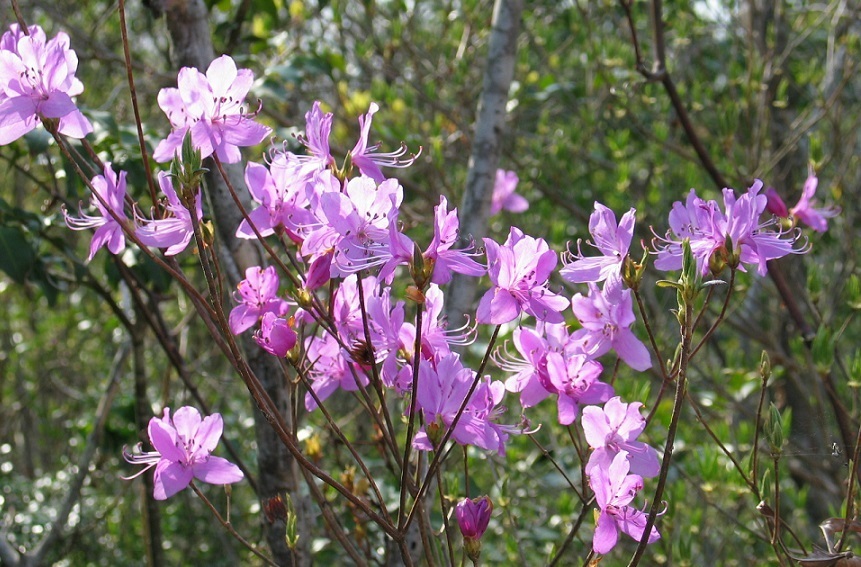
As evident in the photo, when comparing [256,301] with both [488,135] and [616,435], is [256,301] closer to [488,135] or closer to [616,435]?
[616,435]

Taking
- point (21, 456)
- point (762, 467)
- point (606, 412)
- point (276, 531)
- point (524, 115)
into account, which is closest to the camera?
point (606, 412)

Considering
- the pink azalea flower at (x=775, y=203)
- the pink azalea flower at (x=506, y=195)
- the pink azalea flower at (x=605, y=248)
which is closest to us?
the pink azalea flower at (x=605, y=248)

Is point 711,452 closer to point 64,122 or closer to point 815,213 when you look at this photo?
point 815,213

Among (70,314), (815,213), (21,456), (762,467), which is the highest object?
(815,213)

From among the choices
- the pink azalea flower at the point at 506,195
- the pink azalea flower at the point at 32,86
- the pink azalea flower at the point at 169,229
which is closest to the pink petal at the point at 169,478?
the pink azalea flower at the point at 169,229

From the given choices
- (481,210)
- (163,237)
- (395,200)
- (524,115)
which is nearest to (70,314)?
(524,115)

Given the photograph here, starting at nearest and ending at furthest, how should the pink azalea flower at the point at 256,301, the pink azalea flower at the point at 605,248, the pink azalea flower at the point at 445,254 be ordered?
the pink azalea flower at the point at 445,254
the pink azalea flower at the point at 605,248
the pink azalea flower at the point at 256,301

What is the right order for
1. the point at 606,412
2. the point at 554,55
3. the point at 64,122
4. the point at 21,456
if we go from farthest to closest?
the point at 21,456 < the point at 554,55 < the point at 64,122 < the point at 606,412

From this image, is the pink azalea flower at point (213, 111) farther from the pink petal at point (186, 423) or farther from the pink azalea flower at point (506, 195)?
the pink azalea flower at point (506, 195)
